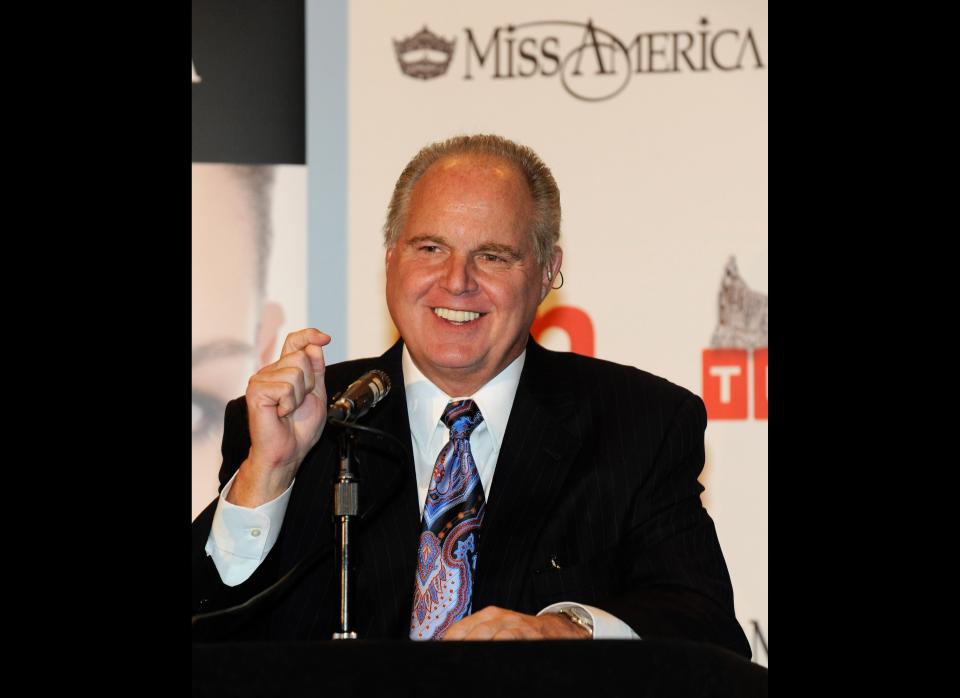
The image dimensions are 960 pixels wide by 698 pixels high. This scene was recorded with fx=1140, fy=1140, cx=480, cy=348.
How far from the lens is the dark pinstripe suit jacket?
2.54 m

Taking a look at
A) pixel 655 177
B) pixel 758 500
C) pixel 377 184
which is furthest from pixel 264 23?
pixel 758 500

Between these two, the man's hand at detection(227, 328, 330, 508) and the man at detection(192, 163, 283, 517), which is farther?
the man at detection(192, 163, 283, 517)

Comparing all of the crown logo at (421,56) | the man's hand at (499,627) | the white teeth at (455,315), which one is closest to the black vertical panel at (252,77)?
the crown logo at (421,56)

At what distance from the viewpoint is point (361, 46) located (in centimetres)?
384

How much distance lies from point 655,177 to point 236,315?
1.47 m

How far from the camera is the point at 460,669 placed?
1257 millimetres

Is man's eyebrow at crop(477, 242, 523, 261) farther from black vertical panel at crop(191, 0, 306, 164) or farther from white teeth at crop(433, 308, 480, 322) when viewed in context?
black vertical panel at crop(191, 0, 306, 164)

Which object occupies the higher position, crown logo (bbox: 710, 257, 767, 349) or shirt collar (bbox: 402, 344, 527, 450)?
crown logo (bbox: 710, 257, 767, 349)

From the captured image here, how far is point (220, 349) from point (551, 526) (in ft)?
5.19

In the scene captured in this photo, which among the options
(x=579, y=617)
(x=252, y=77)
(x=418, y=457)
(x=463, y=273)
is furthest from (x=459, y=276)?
(x=252, y=77)

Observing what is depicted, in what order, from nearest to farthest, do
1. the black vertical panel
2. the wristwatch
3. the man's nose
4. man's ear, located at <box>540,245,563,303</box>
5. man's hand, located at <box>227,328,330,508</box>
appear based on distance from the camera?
1. the wristwatch
2. man's hand, located at <box>227,328,330,508</box>
3. the man's nose
4. man's ear, located at <box>540,245,563,303</box>
5. the black vertical panel

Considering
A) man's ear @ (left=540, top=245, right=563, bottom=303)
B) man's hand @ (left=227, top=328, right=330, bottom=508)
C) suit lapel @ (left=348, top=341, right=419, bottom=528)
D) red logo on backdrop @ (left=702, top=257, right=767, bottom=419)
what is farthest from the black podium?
red logo on backdrop @ (left=702, top=257, right=767, bottom=419)
